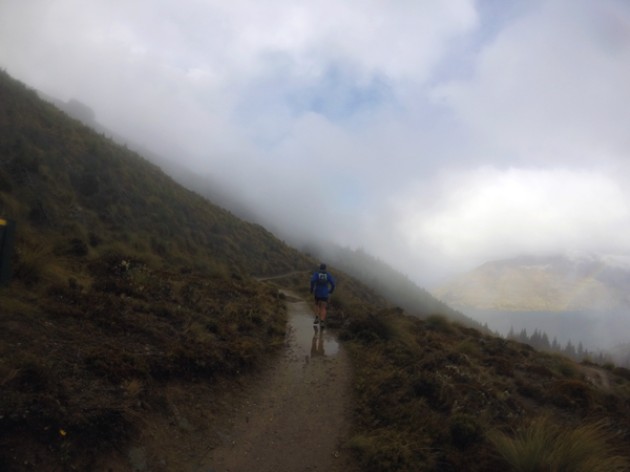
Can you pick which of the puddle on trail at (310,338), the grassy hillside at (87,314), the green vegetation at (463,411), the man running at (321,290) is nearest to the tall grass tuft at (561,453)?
the green vegetation at (463,411)

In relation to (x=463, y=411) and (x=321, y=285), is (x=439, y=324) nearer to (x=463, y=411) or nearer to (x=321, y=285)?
(x=321, y=285)

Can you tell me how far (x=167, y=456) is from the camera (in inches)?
211

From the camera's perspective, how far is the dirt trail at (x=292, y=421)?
5.85 meters

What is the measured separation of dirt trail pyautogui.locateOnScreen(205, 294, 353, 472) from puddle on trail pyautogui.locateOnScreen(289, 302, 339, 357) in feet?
1.21

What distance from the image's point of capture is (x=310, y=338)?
12484 millimetres

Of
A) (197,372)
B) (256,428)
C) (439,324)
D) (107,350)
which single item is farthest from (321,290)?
(107,350)

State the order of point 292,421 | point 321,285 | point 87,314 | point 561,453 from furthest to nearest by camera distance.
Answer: point 321,285, point 87,314, point 292,421, point 561,453

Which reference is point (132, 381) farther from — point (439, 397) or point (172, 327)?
point (439, 397)

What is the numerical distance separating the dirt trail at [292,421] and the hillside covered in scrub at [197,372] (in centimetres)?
39

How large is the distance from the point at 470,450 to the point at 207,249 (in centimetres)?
2504

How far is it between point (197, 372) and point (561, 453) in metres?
6.09

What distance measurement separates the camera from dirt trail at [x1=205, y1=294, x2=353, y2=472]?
5.85 m

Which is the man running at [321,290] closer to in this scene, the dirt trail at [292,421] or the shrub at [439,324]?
the dirt trail at [292,421]

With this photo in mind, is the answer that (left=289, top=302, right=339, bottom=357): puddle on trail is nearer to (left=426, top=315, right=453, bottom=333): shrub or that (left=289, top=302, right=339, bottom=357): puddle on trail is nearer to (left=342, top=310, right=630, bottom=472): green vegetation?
(left=342, top=310, right=630, bottom=472): green vegetation
